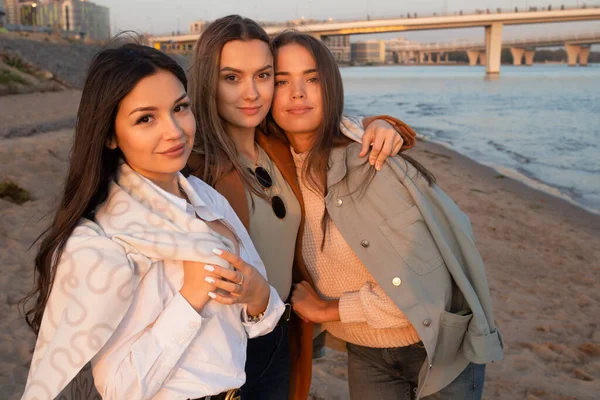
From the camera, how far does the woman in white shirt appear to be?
4.12ft

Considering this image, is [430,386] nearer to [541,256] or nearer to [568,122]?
[541,256]

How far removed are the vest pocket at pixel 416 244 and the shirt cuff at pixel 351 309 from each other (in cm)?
22

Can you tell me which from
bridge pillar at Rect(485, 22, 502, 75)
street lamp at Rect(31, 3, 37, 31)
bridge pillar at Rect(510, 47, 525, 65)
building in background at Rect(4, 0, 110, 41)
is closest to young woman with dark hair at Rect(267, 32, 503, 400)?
bridge pillar at Rect(485, 22, 502, 75)

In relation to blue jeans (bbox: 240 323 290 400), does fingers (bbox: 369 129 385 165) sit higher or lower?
higher

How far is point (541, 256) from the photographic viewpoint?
638 centimetres

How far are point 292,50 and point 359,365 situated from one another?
1177mm

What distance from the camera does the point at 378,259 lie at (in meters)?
1.95

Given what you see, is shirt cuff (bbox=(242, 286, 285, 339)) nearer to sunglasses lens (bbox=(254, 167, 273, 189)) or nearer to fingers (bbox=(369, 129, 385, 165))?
sunglasses lens (bbox=(254, 167, 273, 189))

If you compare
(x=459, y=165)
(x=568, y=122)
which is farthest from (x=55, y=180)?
(x=568, y=122)

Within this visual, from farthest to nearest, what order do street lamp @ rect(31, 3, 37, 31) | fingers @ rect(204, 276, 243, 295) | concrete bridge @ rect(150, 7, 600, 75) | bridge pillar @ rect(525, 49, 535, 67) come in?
bridge pillar @ rect(525, 49, 535, 67) < street lamp @ rect(31, 3, 37, 31) < concrete bridge @ rect(150, 7, 600, 75) < fingers @ rect(204, 276, 243, 295)

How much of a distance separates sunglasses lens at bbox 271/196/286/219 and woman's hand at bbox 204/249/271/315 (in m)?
0.46

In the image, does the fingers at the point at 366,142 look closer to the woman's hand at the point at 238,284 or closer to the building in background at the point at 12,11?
the woman's hand at the point at 238,284

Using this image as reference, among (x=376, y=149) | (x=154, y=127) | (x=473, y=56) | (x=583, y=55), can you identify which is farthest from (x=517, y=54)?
(x=154, y=127)

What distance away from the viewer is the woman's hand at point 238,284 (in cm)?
140
